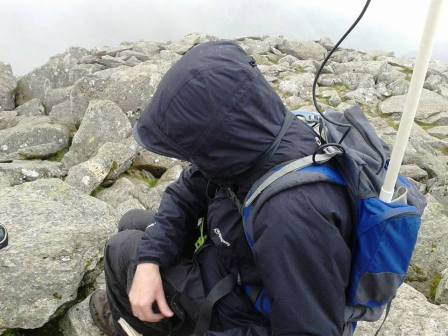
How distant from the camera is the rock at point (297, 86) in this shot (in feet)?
67.7

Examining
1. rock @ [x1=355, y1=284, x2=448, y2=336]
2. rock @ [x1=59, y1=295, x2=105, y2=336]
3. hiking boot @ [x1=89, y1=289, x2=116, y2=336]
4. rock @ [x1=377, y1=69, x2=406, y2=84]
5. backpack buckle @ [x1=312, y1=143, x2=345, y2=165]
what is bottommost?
rock @ [x1=377, y1=69, x2=406, y2=84]

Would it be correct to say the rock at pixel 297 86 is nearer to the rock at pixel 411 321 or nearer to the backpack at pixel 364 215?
the rock at pixel 411 321

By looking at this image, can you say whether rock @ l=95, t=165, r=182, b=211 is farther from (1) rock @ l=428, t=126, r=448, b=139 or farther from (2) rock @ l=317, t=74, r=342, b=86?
(2) rock @ l=317, t=74, r=342, b=86

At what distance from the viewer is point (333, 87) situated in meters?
23.5

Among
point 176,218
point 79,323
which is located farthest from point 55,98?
point 176,218

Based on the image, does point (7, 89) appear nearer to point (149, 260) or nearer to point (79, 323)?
point (79, 323)

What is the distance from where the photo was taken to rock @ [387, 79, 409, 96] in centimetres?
2270

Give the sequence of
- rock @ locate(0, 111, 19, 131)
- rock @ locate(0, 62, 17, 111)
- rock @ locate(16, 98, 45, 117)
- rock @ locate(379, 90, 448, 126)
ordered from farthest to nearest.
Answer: rock @ locate(0, 62, 17, 111) < rock @ locate(379, 90, 448, 126) < rock @ locate(16, 98, 45, 117) < rock @ locate(0, 111, 19, 131)

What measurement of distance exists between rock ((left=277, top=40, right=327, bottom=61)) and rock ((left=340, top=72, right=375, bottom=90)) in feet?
24.1

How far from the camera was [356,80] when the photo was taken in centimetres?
2409

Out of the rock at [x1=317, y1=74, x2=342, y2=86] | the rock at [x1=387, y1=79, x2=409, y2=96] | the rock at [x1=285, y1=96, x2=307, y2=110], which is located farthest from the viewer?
the rock at [x1=317, y1=74, x2=342, y2=86]

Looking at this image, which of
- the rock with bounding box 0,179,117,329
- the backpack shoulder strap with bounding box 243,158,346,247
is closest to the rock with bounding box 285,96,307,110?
the rock with bounding box 0,179,117,329

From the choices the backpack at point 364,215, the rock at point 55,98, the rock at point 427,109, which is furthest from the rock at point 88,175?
the rock at point 427,109

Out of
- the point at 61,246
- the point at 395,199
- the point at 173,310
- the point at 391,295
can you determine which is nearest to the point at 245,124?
the point at 395,199
